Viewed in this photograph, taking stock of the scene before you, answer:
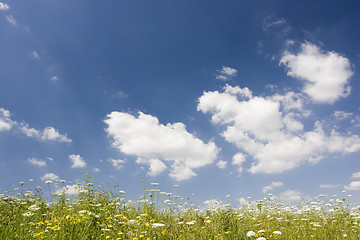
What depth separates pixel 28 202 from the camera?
10.3m

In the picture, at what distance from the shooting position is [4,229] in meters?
5.67

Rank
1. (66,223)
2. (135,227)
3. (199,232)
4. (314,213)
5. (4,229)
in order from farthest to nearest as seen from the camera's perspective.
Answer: (314,213) → (199,232) → (66,223) → (135,227) → (4,229)

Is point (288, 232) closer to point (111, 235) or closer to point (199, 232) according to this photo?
point (199, 232)

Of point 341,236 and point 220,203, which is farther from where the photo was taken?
point 220,203

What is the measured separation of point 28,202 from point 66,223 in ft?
17.0

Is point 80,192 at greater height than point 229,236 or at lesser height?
greater

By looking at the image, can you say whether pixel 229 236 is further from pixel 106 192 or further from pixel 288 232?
pixel 106 192

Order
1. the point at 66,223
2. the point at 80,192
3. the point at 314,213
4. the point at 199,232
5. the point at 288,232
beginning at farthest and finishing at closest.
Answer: the point at 314,213
the point at 80,192
the point at 288,232
the point at 199,232
the point at 66,223

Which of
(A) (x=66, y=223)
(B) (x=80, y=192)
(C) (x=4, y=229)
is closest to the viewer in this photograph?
(C) (x=4, y=229)

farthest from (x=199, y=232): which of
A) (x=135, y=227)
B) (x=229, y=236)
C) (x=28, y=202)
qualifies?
(x=28, y=202)

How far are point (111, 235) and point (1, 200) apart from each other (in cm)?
678

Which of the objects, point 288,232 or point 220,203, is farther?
point 220,203

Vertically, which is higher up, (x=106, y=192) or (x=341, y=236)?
(x=106, y=192)

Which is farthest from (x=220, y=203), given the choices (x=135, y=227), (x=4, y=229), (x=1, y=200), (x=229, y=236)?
(x=1, y=200)
